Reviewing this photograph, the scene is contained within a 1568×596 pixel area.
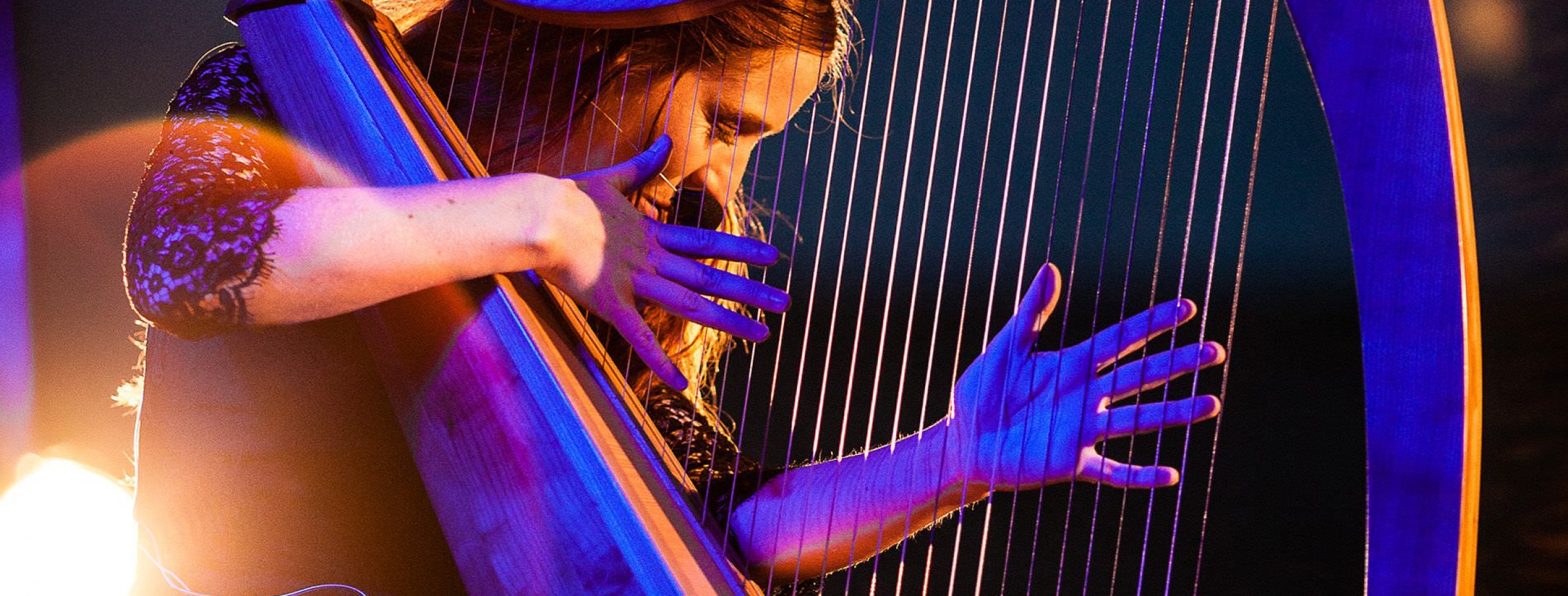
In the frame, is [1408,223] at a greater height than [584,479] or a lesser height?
greater

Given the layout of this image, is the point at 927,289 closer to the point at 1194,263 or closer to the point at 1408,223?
the point at 1194,263

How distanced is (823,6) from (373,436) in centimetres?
51

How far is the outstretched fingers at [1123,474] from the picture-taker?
2.04ft

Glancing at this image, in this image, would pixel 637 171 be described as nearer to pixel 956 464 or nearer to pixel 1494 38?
pixel 956 464

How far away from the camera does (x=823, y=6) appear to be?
0.97 meters

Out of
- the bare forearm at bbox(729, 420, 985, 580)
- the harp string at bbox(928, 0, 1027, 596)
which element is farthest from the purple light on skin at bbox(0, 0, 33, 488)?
the bare forearm at bbox(729, 420, 985, 580)

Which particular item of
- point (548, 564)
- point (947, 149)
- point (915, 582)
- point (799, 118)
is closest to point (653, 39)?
point (548, 564)

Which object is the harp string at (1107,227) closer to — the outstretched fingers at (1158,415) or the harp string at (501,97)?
the outstretched fingers at (1158,415)

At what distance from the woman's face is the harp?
0.38 feet

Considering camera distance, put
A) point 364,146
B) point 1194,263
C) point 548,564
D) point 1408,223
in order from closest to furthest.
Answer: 1. point 1408,223
2. point 548,564
3. point 364,146
4. point 1194,263

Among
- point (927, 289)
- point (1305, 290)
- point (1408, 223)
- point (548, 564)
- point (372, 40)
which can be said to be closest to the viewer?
point (1408, 223)

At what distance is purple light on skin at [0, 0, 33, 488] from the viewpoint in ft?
6.31

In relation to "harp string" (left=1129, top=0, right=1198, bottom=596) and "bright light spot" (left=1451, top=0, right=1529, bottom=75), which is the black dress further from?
"bright light spot" (left=1451, top=0, right=1529, bottom=75)

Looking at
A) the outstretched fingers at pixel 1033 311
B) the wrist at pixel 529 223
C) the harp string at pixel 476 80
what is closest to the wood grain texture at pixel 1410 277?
the outstretched fingers at pixel 1033 311
